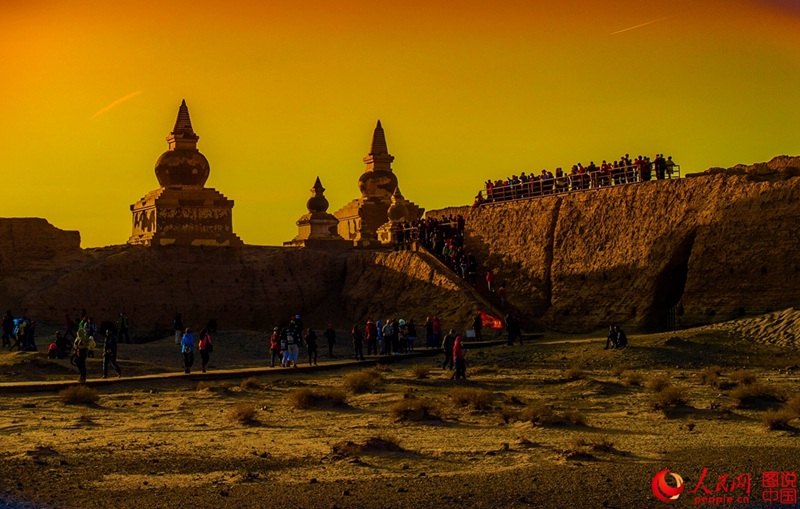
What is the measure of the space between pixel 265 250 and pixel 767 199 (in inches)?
865

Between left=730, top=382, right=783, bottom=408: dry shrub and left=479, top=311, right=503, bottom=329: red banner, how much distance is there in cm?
1634

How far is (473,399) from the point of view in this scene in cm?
2283

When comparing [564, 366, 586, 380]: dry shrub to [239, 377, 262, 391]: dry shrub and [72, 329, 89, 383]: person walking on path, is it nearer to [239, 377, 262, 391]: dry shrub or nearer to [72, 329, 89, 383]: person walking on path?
[239, 377, 262, 391]: dry shrub

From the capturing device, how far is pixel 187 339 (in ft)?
96.8

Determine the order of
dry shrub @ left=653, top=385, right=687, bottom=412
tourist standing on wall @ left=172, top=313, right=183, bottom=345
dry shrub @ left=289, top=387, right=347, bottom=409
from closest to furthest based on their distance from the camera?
1. dry shrub @ left=653, top=385, right=687, bottom=412
2. dry shrub @ left=289, top=387, right=347, bottom=409
3. tourist standing on wall @ left=172, top=313, right=183, bottom=345

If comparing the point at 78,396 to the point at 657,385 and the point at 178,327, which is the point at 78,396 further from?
the point at 178,327

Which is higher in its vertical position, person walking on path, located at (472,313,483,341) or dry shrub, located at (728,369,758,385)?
person walking on path, located at (472,313,483,341)

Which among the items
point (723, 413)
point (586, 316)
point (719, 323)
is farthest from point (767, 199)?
point (723, 413)

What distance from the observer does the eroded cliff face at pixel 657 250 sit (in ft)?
113

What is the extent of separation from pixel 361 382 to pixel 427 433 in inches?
262

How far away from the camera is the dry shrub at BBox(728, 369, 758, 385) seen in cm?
2511

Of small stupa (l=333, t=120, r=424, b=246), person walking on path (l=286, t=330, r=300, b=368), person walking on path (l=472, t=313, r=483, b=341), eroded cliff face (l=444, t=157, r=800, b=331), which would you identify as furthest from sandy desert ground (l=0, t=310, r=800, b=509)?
small stupa (l=333, t=120, r=424, b=246)

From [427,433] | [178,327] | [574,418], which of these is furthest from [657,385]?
[178,327]

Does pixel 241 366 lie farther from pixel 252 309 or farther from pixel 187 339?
pixel 252 309
